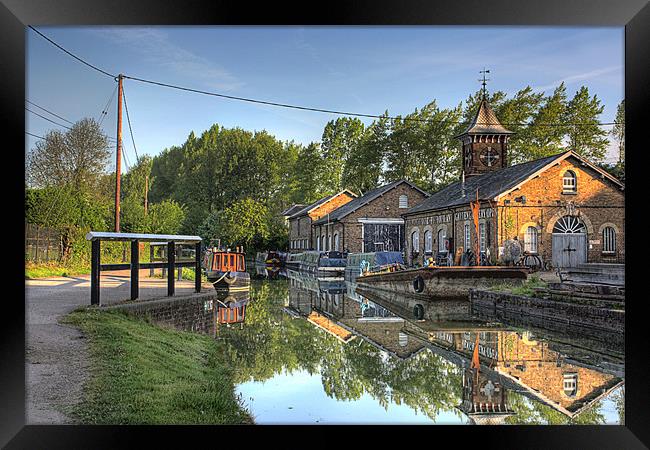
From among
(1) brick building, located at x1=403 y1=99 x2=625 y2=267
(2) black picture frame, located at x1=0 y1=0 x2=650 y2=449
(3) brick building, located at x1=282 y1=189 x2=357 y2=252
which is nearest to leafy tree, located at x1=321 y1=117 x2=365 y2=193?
(3) brick building, located at x1=282 y1=189 x2=357 y2=252

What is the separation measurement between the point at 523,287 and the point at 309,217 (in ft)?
84.2

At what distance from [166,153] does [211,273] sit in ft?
14.0

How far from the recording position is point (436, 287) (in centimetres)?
1719

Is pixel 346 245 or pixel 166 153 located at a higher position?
pixel 166 153

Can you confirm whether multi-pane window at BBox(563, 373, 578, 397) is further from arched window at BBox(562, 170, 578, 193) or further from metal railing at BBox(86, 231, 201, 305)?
arched window at BBox(562, 170, 578, 193)

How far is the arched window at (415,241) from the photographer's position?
2700cm

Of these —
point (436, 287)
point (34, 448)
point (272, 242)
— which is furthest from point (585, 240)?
point (272, 242)

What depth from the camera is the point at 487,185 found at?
856 inches

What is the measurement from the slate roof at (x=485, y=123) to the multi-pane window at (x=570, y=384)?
18405mm

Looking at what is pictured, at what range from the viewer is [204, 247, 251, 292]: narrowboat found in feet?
61.7

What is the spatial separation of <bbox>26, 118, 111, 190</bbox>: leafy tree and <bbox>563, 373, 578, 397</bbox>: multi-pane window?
10.9 metres
